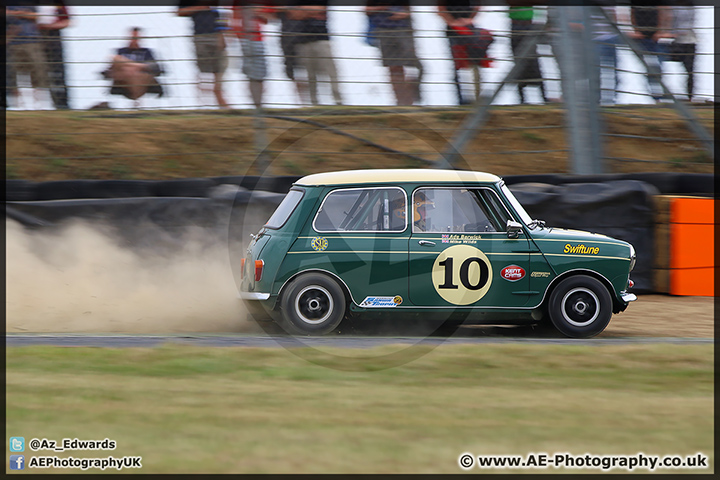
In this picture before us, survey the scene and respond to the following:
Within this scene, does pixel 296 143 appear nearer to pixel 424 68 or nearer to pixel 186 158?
pixel 186 158

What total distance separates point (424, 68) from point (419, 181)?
285 cm

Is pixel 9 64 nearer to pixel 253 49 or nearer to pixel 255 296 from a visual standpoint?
pixel 253 49

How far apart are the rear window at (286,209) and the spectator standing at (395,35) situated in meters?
2.79

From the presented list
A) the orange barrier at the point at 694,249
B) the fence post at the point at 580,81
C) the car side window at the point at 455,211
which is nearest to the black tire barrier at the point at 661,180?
the fence post at the point at 580,81

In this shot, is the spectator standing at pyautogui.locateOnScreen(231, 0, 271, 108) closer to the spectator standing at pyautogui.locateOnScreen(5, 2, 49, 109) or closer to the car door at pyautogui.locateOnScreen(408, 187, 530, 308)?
the spectator standing at pyautogui.locateOnScreen(5, 2, 49, 109)

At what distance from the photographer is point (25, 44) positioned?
28.9 ft

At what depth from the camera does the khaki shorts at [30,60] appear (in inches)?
345

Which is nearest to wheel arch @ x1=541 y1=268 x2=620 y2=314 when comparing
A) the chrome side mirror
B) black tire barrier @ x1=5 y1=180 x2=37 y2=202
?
the chrome side mirror

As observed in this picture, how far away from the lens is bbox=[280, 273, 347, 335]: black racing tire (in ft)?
20.9

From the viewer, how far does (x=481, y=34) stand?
9.01 meters

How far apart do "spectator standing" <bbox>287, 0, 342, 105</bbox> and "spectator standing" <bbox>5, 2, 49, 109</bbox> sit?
310 cm

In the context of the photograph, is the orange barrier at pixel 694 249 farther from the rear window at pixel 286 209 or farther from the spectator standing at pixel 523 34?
the rear window at pixel 286 209

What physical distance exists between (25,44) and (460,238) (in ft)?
19.8

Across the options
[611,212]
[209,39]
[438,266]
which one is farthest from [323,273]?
[611,212]
